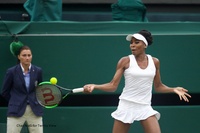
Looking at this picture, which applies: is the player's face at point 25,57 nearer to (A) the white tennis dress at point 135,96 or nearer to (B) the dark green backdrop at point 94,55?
(B) the dark green backdrop at point 94,55

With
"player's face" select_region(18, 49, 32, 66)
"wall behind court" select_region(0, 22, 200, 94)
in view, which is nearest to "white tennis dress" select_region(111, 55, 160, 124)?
"player's face" select_region(18, 49, 32, 66)

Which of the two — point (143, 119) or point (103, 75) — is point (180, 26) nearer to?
point (103, 75)

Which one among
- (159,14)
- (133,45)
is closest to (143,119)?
(133,45)

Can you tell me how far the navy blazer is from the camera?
7.04 meters

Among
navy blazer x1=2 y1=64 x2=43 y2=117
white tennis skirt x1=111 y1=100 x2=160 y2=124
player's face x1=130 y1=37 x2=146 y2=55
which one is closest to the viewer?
white tennis skirt x1=111 y1=100 x2=160 y2=124

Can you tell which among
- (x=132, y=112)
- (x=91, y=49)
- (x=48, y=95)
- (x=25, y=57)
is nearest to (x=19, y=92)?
(x=25, y=57)

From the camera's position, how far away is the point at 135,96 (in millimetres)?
6395

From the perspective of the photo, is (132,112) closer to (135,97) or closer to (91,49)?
(135,97)

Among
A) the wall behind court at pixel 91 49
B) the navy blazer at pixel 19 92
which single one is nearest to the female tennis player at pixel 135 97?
the navy blazer at pixel 19 92

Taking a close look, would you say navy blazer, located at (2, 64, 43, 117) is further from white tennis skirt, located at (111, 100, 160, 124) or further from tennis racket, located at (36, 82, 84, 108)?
white tennis skirt, located at (111, 100, 160, 124)

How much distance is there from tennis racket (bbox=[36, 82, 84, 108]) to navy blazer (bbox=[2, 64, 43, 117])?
0.47 metres

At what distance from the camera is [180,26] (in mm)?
8203

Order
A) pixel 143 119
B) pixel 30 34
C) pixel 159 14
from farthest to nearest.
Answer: pixel 159 14 → pixel 30 34 → pixel 143 119

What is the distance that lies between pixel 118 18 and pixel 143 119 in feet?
8.08
